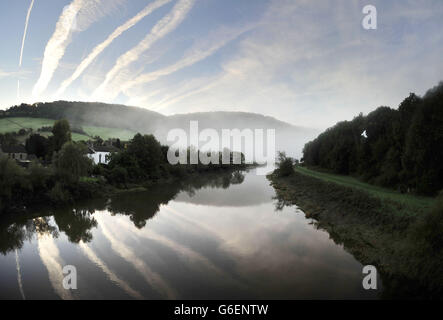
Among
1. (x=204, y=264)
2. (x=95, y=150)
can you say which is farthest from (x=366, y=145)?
(x=95, y=150)

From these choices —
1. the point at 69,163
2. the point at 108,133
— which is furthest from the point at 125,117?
the point at 69,163

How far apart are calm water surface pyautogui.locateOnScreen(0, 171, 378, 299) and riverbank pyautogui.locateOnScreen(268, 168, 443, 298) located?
0.95m

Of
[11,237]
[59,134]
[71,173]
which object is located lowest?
[11,237]

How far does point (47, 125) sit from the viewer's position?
78.3 m

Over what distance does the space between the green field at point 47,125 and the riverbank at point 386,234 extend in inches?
2676

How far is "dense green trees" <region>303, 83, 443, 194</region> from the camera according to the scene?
17.1 metres

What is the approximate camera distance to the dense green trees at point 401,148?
17125 millimetres

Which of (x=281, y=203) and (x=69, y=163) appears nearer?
(x=69, y=163)

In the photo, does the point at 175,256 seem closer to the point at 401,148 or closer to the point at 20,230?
the point at 20,230

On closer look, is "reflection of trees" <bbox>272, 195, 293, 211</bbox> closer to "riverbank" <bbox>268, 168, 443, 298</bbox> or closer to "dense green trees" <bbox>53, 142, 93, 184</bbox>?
"riverbank" <bbox>268, 168, 443, 298</bbox>

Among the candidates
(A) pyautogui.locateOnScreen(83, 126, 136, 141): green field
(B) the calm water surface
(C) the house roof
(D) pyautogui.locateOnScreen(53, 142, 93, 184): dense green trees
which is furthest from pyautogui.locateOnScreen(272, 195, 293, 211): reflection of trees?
(A) pyautogui.locateOnScreen(83, 126, 136, 141): green field

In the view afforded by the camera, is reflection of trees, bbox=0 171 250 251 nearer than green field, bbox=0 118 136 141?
Yes

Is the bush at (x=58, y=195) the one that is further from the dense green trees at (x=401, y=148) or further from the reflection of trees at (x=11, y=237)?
the dense green trees at (x=401, y=148)

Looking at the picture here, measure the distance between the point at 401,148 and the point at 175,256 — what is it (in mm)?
21217
